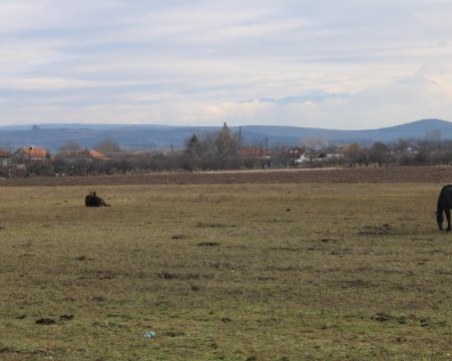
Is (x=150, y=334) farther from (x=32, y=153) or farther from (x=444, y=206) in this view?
(x=32, y=153)

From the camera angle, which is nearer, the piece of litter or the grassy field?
the grassy field

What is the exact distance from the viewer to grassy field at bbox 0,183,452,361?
8922 millimetres

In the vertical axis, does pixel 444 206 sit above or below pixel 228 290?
above

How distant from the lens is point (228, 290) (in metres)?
13.2

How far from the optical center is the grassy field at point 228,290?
892 centimetres

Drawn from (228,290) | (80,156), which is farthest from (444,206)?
(80,156)

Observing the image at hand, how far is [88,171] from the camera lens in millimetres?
104000

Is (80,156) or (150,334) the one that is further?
(80,156)

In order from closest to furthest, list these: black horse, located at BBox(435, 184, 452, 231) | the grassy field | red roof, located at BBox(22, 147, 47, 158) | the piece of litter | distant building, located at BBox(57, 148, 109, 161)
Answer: the grassy field, the piece of litter, black horse, located at BBox(435, 184, 452, 231), distant building, located at BBox(57, 148, 109, 161), red roof, located at BBox(22, 147, 47, 158)

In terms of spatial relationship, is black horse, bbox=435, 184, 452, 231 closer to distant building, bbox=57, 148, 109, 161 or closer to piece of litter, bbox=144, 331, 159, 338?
piece of litter, bbox=144, 331, 159, 338

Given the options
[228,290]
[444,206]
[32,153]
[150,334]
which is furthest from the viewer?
[32,153]

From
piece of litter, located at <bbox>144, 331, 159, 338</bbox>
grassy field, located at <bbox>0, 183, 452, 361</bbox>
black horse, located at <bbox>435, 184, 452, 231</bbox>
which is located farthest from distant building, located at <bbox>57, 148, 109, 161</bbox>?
piece of litter, located at <bbox>144, 331, 159, 338</bbox>

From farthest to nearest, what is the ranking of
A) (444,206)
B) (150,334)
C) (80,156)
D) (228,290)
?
(80,156) < (444,206) < (228,290) < (150,334)

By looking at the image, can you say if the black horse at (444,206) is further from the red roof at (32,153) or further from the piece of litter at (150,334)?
the red roof at (32,153)
